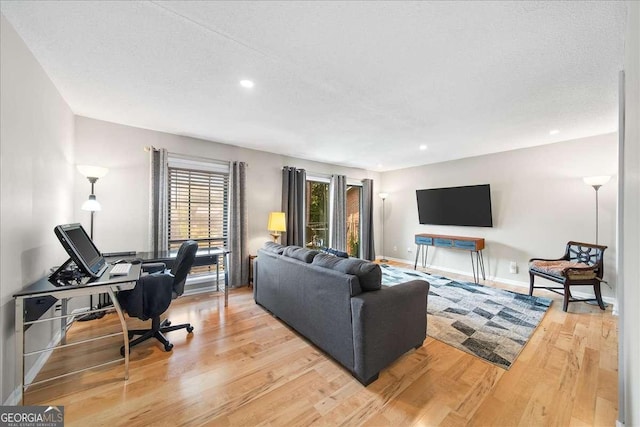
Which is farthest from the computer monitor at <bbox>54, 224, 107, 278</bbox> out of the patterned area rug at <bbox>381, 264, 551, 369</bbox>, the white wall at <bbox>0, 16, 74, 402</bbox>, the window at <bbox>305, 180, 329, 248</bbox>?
the window at <bbox>305, 180, 329, 248</bbox>

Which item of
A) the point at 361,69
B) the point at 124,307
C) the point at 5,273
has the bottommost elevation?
the point at 124,307

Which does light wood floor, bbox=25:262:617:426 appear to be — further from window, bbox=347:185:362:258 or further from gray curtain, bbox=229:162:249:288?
window, bbox=347:185:362:258

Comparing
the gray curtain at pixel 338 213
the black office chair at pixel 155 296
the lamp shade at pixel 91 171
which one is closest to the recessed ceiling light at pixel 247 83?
the black office chair at pixel 155 296

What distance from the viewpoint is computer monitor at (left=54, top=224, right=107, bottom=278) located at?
1.69 metres

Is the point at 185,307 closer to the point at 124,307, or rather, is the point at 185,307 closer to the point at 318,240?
the point at 124,307

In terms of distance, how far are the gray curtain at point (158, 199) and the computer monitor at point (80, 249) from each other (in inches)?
40.9

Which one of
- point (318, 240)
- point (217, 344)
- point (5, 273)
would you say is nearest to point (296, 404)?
point (217, 344)

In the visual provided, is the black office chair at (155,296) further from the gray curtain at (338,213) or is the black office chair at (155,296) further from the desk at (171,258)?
the gray curtain at (338,213)

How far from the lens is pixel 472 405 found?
1.61m

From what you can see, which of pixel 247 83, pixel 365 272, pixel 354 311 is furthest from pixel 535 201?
pixel 247 83

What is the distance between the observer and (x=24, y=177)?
1.71m

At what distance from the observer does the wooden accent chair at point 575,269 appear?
3057mm

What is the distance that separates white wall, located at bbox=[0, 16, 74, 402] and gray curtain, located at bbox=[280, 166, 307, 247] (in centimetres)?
300

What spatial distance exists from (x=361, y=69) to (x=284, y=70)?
627 millimetres
